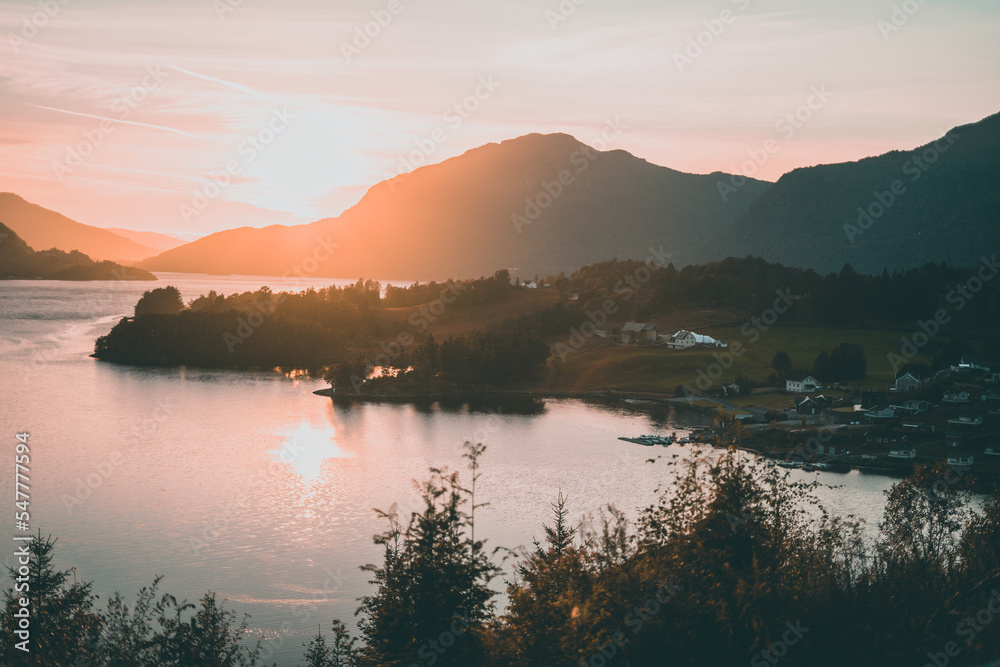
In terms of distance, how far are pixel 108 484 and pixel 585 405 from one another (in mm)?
40608

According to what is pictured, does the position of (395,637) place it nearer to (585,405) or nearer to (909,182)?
(585,405)

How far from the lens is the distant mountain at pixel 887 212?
14812 centimetres

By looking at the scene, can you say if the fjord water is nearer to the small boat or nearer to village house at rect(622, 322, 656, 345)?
the small boat

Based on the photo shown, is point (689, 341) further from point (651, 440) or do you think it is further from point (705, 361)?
point (651, 440)

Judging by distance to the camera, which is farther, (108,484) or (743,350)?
(743,350)

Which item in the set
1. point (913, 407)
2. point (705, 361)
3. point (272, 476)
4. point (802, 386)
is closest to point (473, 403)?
point (705, 361)

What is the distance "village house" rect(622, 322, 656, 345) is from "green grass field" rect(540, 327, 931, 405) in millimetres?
2293

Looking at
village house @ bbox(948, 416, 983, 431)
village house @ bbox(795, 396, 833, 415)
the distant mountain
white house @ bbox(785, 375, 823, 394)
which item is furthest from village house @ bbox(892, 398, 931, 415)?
the distant mountain

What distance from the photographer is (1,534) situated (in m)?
31.3

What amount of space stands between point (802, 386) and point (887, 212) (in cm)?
11545

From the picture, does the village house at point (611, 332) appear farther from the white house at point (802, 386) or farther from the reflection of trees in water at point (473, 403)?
the white house at point (802, 386)

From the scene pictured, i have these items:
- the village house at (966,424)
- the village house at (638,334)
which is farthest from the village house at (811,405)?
Answer: the village house at (638,334)

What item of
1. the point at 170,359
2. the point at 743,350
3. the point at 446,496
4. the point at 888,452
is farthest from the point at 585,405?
the point at 170,359

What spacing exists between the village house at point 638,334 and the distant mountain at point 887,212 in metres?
A: 83.5
